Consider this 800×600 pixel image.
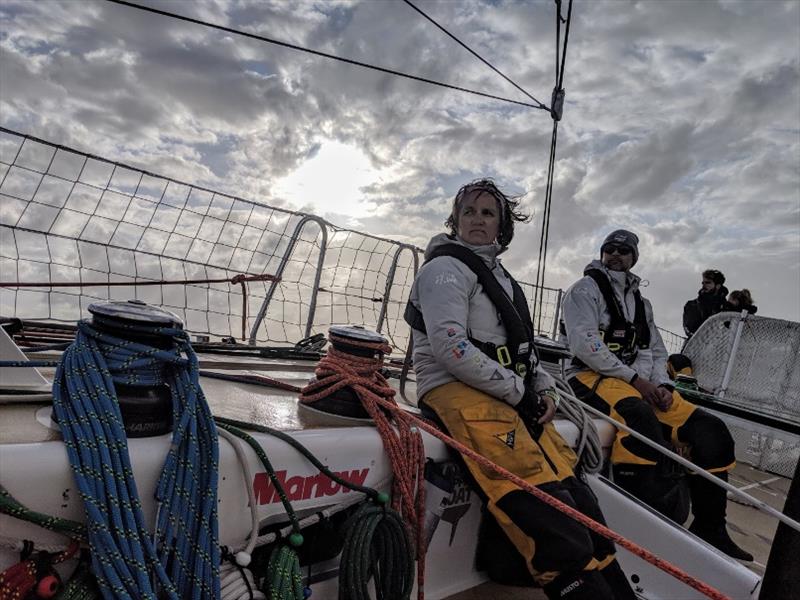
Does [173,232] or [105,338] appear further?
[173,232]

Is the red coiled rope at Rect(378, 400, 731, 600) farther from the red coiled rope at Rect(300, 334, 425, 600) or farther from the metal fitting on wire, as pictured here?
the metal fitting on wire

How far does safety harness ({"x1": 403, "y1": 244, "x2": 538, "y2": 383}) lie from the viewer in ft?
7.53

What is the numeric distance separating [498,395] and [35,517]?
4.91 feet

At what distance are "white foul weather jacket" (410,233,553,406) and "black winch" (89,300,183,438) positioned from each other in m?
1.03

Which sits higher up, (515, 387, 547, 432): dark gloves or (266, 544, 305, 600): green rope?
(515, 387, 547, 432): dark gloves

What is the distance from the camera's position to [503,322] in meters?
2.34

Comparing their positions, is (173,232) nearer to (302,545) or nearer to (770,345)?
(302,545)

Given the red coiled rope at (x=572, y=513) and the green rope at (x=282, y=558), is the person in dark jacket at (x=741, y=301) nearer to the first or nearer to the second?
the red coiled rope at (x=572, y=513)

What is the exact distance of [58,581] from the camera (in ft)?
3.89

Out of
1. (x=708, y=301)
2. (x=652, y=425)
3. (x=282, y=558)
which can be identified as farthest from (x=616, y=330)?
(x=708, y=301)

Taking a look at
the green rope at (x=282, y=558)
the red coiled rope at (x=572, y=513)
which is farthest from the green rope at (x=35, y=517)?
the red coiled rope at (x=572, y=513)

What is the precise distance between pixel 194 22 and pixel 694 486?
3883 mm

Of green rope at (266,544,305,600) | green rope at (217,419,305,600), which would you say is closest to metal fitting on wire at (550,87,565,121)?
green rope at (217,419,305,600)

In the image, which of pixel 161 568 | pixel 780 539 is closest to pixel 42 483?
pixel 161 568
